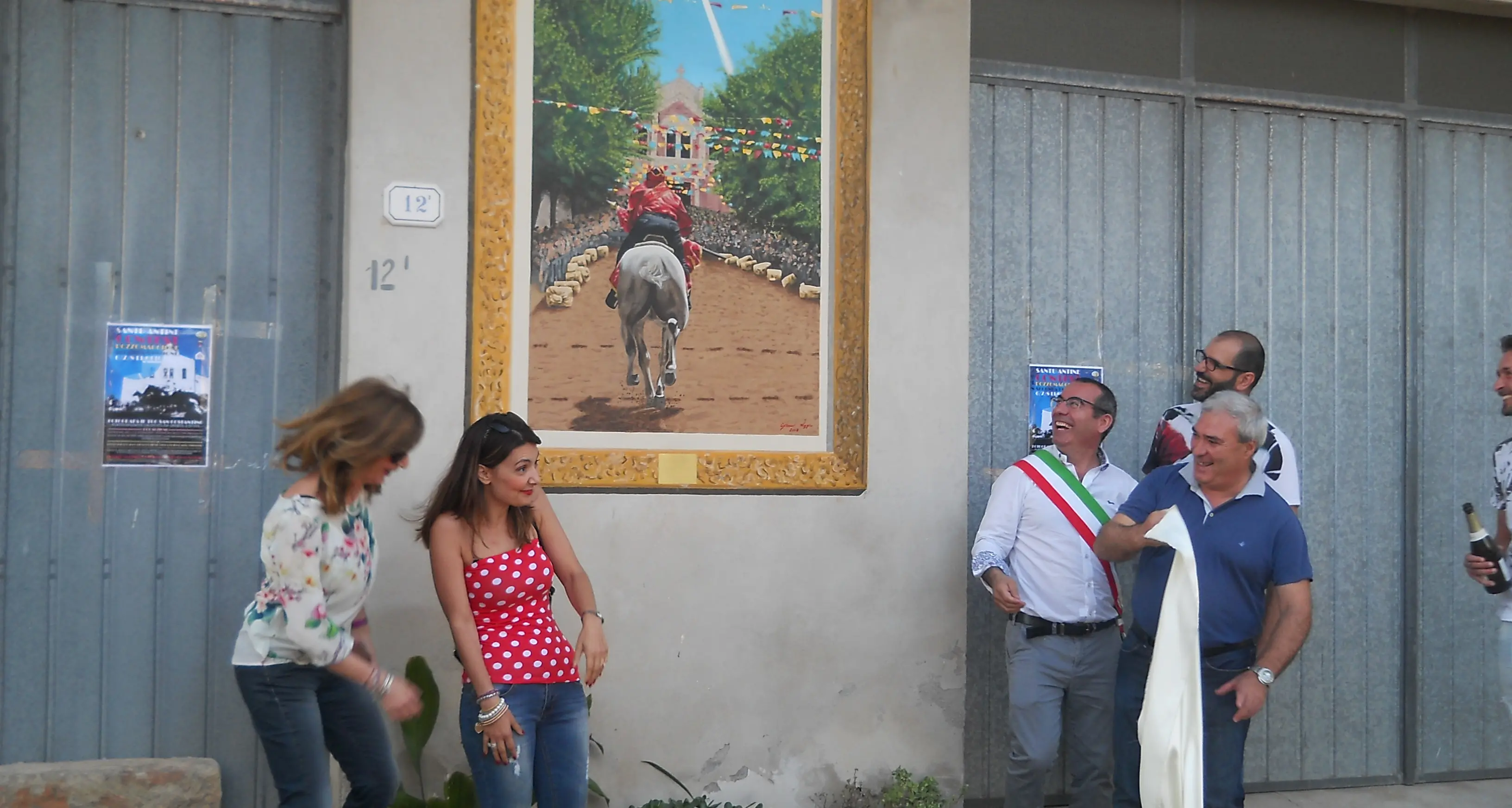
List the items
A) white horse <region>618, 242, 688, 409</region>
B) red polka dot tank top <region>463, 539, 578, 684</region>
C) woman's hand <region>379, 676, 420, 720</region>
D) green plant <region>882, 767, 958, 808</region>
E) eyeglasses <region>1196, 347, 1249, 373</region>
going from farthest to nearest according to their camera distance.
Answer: green plant <region>882, 767, 958, 808</region>
white horse <region>618, 242, 688, 409</region>
eyeglasses <region>1196, 347, 1249, 373</region>
red polka dot tank top <region>463, 539, 578, 684</region>
woman's hand <region>379, 676, 420, 720</region>

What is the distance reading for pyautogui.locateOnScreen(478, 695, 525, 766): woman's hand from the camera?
142 inches

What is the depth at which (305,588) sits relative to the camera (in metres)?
3.49

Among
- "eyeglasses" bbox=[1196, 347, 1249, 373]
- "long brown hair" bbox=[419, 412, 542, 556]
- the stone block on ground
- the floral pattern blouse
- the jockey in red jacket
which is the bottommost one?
the stone block on ground

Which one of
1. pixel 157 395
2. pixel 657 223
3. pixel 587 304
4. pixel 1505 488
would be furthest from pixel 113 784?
pixel 1505 488

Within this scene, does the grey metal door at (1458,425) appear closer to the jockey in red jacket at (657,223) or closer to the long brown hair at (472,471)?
the jockey in red jacket at (657,223)

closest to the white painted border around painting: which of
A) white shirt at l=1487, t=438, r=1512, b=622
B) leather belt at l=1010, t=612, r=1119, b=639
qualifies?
leather belt at l=1010, t=612, r=1119, b=639

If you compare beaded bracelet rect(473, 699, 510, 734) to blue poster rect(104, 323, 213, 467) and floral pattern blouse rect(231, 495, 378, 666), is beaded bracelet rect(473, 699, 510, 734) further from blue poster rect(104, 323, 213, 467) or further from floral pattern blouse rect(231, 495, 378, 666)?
blue poster rect(104, 323, 213, 467)

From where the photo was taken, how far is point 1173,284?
589 cm

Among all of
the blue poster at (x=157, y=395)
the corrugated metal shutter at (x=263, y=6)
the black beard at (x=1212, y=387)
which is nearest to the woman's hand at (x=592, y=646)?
the blue poster at (x=157, y=395)

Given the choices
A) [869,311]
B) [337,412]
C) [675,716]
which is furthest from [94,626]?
[869,311]

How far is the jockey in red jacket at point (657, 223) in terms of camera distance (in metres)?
5.02

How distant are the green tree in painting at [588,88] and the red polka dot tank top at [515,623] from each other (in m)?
1.69

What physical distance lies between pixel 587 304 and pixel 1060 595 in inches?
82.8

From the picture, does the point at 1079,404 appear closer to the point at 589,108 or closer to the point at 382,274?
the point at 589,108
